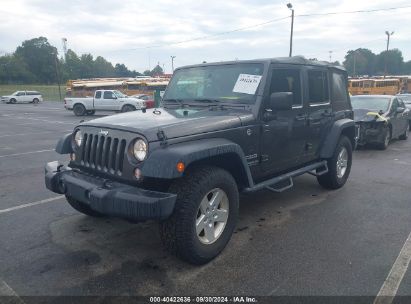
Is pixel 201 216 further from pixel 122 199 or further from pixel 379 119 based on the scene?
pixel 379 119

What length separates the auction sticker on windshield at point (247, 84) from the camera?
439 centimetres

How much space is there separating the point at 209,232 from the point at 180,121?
1142 mm

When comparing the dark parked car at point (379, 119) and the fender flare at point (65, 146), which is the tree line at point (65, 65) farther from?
the fender flare at point (65, 146)

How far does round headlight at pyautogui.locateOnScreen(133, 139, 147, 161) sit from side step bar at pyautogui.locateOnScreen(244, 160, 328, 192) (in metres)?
1.30

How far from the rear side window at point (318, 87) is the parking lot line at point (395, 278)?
230 cm

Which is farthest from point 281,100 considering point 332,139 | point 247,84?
point 332,139

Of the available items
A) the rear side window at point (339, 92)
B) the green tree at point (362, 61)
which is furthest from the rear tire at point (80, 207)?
the green tree at point (362, 61)

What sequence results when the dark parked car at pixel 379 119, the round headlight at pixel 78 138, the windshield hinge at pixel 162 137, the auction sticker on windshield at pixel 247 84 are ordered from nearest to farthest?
1. the windshield hinge at pixel 162 137
2. the round headlight at pixel 78 138
3. the auction sticker on windshield at pixel 247 84
4. the dark parked car at pixel 379 119

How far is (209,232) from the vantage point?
3.67 meters

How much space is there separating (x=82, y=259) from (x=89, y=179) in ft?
2.62

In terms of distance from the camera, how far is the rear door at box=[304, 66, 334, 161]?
523 cm

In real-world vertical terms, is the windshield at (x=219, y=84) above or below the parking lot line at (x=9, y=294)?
above

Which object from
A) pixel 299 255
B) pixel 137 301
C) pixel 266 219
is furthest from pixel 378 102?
pixel 137 301

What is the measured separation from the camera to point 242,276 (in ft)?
11.1
